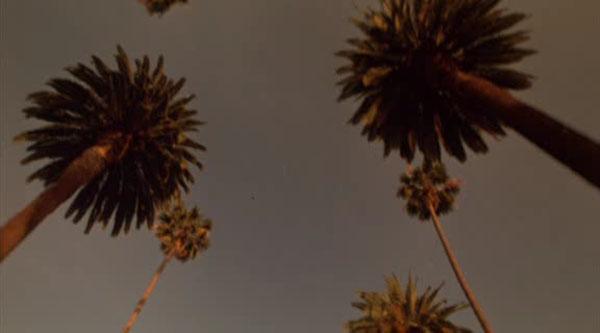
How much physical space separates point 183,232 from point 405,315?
21332 millimetres

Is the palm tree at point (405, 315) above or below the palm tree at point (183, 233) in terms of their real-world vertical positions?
below

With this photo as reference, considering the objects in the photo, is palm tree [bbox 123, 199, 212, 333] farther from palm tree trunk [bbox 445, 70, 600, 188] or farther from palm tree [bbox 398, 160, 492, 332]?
palm tree trunk [bbox 445, 70, 600, 188]

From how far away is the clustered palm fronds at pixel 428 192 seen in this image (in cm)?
3234

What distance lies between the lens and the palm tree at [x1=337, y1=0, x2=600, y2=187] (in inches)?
440

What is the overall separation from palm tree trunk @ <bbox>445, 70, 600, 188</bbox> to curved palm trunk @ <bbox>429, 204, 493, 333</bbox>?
14878 mm

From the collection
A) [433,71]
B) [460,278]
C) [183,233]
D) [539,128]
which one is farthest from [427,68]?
[183,233]

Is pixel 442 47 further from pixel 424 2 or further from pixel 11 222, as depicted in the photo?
pixel 11 222

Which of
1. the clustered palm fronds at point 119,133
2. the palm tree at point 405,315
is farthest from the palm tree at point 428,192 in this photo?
the clustered palm fronds at point 119,133

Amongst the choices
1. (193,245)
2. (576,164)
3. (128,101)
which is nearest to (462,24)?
(576,164)

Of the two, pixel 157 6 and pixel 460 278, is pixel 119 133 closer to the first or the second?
pixel 157 6

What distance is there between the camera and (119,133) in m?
13.9

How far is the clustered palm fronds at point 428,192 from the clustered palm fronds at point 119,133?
22.8 meters

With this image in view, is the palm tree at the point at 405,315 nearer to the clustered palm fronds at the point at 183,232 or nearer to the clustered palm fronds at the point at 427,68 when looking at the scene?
the clustered palm fronds at the point at 427,68

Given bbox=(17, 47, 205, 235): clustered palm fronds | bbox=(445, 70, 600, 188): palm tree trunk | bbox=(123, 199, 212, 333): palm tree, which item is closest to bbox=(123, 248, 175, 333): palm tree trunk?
bbox=(123, 199, 212, 333): palm tree
